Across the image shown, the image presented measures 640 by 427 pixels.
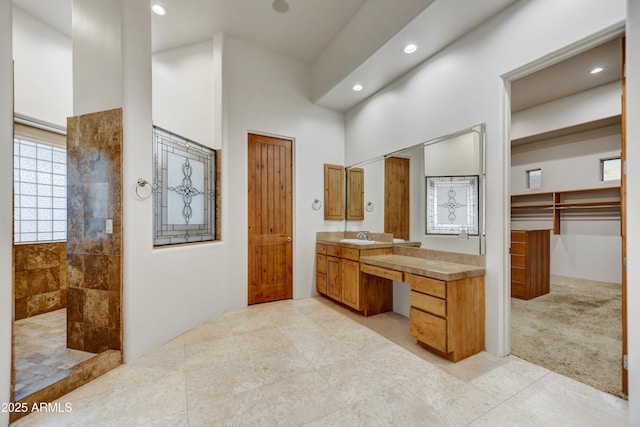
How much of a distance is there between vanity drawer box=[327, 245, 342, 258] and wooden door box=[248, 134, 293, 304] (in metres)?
0.62

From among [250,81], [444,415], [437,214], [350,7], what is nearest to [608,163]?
[437,214]

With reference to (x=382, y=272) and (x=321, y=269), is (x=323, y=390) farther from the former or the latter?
(x=321, y=269)

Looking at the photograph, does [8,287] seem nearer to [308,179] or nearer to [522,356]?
[308,179]

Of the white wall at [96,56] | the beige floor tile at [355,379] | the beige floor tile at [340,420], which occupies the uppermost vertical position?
the white wall at [96,56]

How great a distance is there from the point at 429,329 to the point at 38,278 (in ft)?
14.0

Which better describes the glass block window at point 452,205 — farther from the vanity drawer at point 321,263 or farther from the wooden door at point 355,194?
the vanity drawer at point 321,263

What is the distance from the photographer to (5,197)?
1447mm

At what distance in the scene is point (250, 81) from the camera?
11.9 feet

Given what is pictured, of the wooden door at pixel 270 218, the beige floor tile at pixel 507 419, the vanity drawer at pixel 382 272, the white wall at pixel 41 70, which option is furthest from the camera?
the wooden door at pixel 270 218

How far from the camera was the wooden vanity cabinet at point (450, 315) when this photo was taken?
2111 millimetres

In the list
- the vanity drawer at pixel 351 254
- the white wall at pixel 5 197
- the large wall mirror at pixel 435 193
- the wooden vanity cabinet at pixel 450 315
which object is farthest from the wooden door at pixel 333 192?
the white wall at pixel 5 197

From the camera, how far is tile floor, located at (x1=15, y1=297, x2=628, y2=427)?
1532 mm

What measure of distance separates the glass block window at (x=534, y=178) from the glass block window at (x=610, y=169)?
0.90 m

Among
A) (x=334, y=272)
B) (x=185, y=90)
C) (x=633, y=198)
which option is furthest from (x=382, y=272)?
(x=185, y=90)
